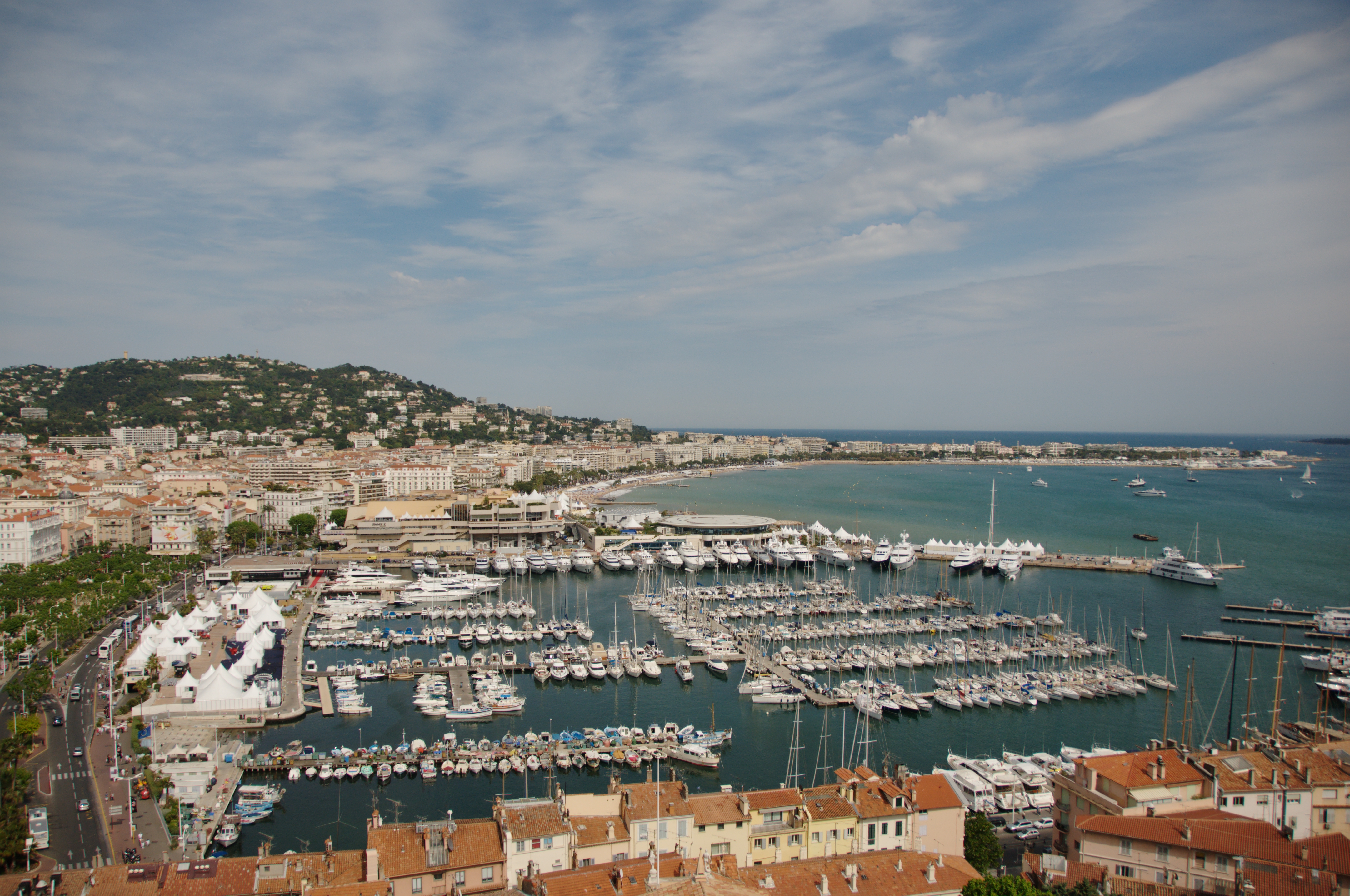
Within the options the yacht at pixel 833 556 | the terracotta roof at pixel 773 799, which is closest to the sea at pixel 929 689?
the yacht at pixel 833 556

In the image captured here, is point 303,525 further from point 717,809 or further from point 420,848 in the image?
point 717,809

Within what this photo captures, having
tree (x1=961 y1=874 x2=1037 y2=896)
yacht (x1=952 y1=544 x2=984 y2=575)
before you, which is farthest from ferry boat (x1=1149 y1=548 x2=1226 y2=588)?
tree (x1=961 y1=874 x2=1037 y2=896)

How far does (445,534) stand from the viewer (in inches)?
1686

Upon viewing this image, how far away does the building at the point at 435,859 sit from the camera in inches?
361

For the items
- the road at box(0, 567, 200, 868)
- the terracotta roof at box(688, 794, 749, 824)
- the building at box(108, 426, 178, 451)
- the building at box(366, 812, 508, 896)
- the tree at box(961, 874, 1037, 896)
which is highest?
the building at box(108, 426, 178, 451)

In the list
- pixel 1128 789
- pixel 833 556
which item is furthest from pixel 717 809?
pixel 833 556

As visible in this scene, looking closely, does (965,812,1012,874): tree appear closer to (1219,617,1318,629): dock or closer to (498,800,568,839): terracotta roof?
(498,800,568,839): terracotta roof

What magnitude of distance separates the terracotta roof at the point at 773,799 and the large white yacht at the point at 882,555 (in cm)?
2931

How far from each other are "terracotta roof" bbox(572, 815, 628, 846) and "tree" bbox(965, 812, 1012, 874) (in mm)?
5206

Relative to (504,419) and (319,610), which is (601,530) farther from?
(504,419)

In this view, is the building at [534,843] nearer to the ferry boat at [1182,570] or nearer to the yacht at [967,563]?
the yacht at [967,563]

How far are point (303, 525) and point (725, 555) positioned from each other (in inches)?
977

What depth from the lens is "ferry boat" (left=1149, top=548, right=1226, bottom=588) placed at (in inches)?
1369

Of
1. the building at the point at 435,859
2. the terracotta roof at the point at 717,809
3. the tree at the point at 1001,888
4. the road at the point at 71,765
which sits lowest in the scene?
the road at the point at 71,765
